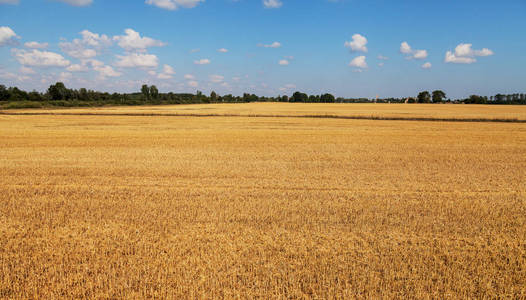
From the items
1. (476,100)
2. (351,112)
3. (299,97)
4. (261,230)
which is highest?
(299,97)

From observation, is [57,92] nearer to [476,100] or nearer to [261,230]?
[261,230]

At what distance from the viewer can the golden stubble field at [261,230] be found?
4.83 meters

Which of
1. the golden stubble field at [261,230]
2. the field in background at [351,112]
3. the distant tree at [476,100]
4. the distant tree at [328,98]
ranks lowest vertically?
the golden stubble field at [261,230]

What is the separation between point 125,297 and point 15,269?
7.09ft

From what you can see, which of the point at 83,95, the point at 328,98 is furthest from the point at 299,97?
the point at 83,95

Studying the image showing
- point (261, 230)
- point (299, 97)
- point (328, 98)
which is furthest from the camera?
point (299, 97)

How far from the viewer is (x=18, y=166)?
12.9 meters

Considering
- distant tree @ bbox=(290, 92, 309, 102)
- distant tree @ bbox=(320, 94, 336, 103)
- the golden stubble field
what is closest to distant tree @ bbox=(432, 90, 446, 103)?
distant tree @ bbox=(320, 94, 336, 103)

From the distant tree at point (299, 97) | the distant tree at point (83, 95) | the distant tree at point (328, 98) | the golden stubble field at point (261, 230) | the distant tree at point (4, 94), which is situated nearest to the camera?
the golden stubble field at point (261, 230)

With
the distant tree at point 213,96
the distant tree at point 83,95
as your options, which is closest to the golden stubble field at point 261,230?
the distant tree at point 83,95

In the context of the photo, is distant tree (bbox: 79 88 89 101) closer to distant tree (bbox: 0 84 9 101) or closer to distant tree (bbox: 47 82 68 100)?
distant tree (bbox: 47 82 68 100)

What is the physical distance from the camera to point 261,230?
662 cm

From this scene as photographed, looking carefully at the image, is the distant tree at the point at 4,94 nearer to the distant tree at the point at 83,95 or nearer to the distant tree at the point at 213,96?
the distant tree at the point at 83,95

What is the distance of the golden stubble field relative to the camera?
190 inches
